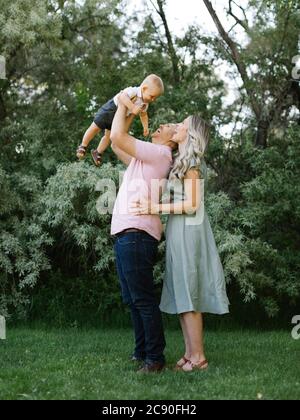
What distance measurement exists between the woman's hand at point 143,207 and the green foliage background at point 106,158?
2175mm

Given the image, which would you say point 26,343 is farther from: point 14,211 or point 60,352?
point 14,211

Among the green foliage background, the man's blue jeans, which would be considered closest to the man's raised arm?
the man's blue jeans

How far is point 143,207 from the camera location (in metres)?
4.23

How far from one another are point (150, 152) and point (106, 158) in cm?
353

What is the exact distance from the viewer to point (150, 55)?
29.1ft

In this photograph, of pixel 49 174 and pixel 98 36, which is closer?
pixel 49 174

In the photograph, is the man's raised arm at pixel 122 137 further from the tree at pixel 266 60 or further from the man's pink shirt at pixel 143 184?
the tree at pixel 266 60

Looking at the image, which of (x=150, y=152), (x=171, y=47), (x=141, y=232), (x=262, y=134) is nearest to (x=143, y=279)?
(x=141, y=232)

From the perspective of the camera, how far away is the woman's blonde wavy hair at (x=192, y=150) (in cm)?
432

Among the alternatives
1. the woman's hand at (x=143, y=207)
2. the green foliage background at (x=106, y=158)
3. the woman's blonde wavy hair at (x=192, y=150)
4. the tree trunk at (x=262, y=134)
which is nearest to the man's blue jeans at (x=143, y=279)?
the woman's hand at (x=143, y=207)

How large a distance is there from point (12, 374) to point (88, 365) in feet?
1.82

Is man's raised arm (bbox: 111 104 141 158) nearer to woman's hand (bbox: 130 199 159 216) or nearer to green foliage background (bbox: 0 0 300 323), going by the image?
woman's hand (bbox: 130 199 159 216)

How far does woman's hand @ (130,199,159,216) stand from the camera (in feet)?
13.8
